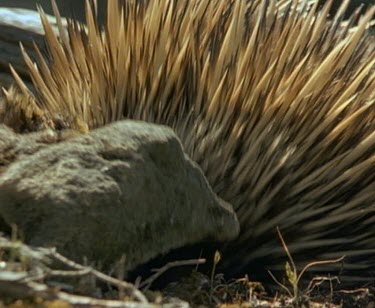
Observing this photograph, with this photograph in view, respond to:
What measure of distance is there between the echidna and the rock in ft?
1.43

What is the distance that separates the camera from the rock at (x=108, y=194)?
2.68 m

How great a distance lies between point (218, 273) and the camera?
11.2 ft

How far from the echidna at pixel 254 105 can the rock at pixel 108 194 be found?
434 millimetres

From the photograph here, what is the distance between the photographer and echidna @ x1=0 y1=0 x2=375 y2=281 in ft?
11.4

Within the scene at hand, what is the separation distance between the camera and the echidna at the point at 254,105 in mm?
3486

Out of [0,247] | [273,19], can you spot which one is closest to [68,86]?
[273,19]

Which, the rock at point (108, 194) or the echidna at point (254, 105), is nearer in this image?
the rock at point (108, 194)

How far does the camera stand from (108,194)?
2.77 m

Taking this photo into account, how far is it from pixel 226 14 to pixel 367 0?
3280 millimetres

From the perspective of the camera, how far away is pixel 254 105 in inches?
139

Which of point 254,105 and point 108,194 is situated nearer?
point 108,194

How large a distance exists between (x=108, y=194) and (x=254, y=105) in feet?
2.96

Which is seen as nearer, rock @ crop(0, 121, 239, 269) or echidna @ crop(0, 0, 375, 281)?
rock @ crop(0, 121, 239, 269)

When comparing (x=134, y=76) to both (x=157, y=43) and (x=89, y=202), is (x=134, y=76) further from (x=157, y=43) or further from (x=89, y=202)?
(x=89, y=202)
